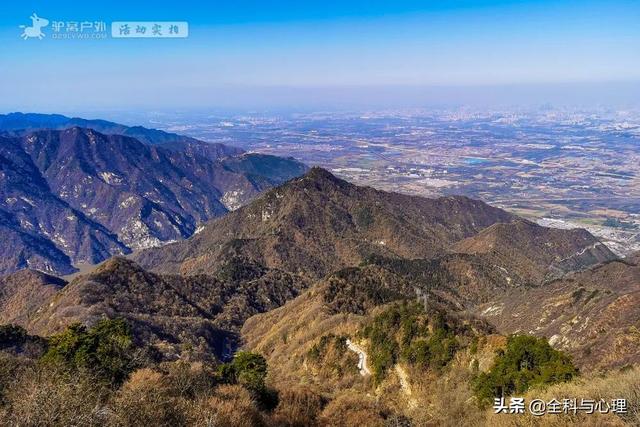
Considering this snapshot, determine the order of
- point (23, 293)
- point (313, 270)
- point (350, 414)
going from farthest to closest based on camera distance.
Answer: point (313, 270), point (23, 293), point (350, 414)

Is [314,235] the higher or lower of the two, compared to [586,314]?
lower

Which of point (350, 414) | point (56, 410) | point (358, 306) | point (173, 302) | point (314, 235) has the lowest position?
point (314, 235)

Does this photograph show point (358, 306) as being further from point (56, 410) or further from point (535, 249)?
point (535, 249)

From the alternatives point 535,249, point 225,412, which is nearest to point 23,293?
point 225,412

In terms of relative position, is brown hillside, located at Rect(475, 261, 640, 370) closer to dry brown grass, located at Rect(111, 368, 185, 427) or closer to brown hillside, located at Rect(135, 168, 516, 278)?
dry brown grass, located at Rect(111, 368, 185, 427)

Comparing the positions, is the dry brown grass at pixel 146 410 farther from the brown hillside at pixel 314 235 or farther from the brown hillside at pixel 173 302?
the brown hillside at pixel 314 235

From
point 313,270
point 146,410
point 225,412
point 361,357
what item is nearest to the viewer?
point 146,410

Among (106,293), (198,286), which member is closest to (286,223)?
(198,286)

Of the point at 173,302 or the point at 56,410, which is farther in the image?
the point at 173,302

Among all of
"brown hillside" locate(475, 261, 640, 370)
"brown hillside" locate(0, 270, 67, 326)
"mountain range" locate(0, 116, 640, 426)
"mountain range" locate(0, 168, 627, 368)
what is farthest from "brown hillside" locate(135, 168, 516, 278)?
"brown hillside" locate(475, 261, 640, 370)

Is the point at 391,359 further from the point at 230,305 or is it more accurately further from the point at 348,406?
the point at 230,305

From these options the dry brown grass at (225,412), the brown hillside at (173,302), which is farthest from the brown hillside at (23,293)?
the dry brown grass at (225,412)
